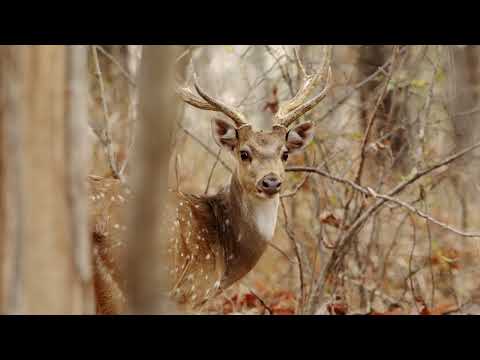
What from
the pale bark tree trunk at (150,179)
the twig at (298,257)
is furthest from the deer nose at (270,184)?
the pale bark tree trunk at (150,179)

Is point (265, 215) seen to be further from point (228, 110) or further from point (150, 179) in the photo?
point (150, 179)

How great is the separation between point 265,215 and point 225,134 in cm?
84

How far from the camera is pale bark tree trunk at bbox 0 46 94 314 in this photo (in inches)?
90.2

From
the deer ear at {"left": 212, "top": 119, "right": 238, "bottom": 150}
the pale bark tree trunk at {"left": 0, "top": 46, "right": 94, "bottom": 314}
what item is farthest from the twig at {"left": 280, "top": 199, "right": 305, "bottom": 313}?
the pale bark tree trunk at {"left": 0, "top": 46, "right": 94, "bottom": 314}

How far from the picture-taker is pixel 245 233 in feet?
20.1

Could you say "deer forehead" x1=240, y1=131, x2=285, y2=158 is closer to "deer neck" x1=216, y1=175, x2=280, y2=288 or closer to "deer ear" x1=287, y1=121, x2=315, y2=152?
"deer ear" x1=287, y1=121, x2=315, y2=152

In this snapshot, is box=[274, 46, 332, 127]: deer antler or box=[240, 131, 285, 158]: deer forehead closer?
box=[240, 131, 285, 158]: deer forehead

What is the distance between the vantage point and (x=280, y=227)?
9273mm

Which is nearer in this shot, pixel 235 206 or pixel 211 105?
pixel 211 105

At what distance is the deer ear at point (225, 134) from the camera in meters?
6.21

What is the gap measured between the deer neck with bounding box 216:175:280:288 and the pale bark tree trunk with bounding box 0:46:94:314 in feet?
12.2

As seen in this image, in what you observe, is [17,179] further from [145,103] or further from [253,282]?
[253,282]

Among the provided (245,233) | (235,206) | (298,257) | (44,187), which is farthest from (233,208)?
(44,187)

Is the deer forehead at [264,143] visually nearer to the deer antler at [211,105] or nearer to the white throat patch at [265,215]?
the deer antler at [211,105]
